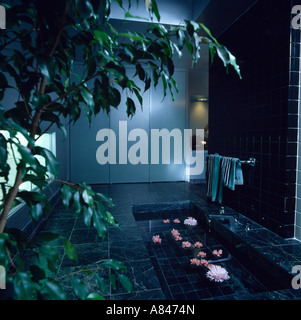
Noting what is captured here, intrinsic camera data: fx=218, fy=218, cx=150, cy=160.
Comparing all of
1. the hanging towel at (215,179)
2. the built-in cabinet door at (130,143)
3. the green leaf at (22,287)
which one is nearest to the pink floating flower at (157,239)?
the hanging towel at (215,179)

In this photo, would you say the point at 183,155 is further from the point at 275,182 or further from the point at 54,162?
the point at 54,162

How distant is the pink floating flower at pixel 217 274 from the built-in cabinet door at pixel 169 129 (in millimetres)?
3411

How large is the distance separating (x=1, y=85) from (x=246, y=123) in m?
2.59

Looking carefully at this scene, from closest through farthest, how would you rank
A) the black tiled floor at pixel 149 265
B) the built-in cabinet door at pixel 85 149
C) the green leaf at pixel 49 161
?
the green leaf at pixel 49 161
the black tiled floor at pixel 149 265
the built-in cabinet door at pixel 85 149

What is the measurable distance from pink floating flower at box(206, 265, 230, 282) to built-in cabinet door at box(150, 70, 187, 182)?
341cm

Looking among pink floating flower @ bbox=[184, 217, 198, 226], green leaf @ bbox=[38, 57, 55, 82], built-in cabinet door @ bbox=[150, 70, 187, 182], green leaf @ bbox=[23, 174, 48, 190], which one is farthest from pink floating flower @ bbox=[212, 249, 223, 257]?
built-in cabinet door @ bbox=[150, 70, 187, 182]

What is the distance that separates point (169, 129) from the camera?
17.1 feet

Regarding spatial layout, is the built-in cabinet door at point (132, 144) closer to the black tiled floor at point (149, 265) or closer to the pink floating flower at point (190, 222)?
the black tiled floor at point (149, 265)

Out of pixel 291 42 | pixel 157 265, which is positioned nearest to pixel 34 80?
pixel 157 265

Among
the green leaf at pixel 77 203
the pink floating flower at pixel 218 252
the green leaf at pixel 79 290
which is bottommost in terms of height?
the pink floating flower at pixel 218 252

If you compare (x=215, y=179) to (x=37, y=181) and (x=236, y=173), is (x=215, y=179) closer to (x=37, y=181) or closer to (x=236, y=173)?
(x=236, y=173)

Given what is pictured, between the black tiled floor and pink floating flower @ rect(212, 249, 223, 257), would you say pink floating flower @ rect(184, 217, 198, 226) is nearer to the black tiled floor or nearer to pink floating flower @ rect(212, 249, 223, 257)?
the black tiled floor

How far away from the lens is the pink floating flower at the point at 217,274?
6.05 ft
